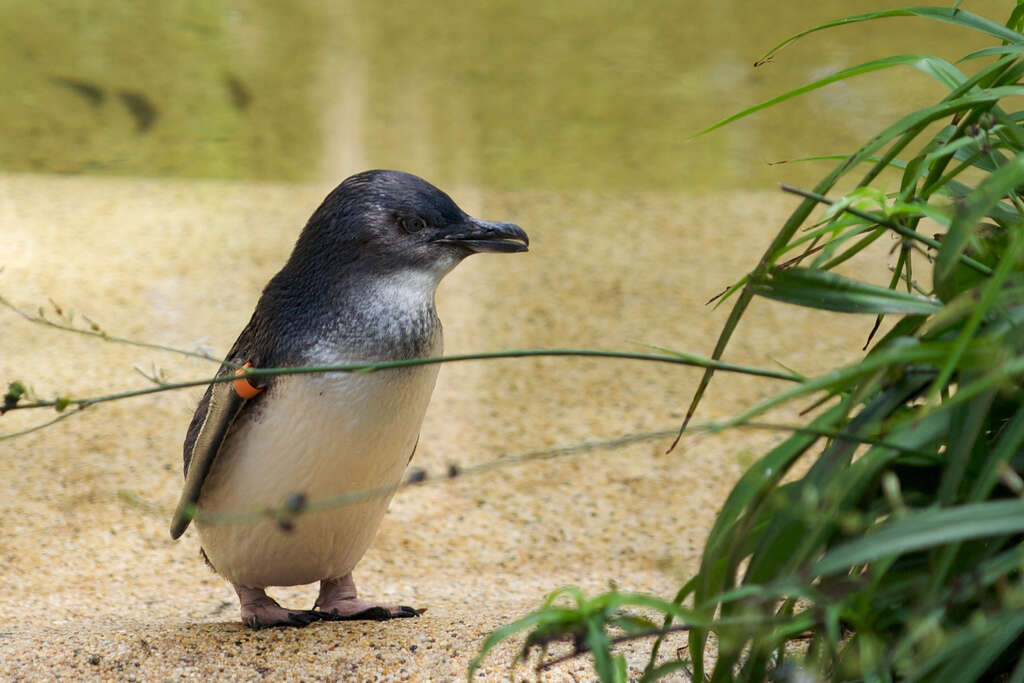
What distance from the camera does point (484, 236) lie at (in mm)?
1749

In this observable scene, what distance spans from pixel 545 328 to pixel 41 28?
3.10m

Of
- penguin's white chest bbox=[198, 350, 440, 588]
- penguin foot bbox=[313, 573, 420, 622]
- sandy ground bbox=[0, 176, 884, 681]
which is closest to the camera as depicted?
penguin's white chest bbox=[198, 350, 440, 588]

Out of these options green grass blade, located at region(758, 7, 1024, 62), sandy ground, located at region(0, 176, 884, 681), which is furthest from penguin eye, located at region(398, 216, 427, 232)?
green grass blade, located at region(758, 7, 1024, 62)

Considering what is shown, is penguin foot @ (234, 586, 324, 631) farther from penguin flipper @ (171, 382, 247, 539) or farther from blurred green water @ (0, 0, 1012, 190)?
blurred green water @ (0, 0, 1012, 190)

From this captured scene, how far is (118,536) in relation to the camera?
267 centimetres

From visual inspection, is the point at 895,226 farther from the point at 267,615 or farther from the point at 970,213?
the point at 267,615

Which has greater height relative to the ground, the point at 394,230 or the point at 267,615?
the point at 394,230

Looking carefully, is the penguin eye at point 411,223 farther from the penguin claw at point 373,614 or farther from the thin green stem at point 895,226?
the thin green stem at point 895,226

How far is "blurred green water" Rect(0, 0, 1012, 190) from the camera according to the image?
5102 mm

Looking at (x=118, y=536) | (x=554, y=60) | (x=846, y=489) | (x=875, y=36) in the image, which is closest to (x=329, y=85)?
(x=554, y=60)

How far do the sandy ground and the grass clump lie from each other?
26cm

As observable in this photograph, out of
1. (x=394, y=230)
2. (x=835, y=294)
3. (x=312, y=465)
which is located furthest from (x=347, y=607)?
(x=835, y=294)

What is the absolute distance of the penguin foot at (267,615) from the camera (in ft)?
5.77

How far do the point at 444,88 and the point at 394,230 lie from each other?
148 inches
